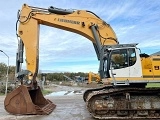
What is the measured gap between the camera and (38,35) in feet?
42.3

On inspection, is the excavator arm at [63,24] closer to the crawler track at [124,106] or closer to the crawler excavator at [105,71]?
the crawler excavator at [105,71]

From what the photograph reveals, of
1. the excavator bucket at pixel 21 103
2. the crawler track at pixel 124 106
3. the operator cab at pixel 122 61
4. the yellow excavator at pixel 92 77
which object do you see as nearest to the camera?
the crawler track at pixel 124 106

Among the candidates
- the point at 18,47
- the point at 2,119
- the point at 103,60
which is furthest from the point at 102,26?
the point at 2,119

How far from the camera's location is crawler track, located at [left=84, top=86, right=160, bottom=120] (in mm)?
11234

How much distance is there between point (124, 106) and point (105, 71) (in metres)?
1.56

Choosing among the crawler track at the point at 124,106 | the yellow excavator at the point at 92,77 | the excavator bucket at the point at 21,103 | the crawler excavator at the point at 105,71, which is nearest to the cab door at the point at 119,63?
the crawler excavator at the point at 105,71

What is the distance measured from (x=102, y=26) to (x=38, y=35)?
281cm

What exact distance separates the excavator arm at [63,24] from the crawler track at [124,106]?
2194 mm

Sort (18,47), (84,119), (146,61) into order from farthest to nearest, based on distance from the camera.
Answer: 1. (18,47)
2. (146,61)
3. (84,119)

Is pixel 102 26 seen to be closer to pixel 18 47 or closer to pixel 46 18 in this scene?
pixel 46 18

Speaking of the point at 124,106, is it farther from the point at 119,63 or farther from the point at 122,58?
the point at 122,58

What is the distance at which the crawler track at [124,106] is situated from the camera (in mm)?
11234

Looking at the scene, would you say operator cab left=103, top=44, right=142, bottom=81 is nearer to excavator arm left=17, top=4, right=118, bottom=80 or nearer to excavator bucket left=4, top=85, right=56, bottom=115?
excavator arm left=17, top=4, right=118, bottom=80

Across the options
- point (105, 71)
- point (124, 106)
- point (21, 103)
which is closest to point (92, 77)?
point (105, 71)
